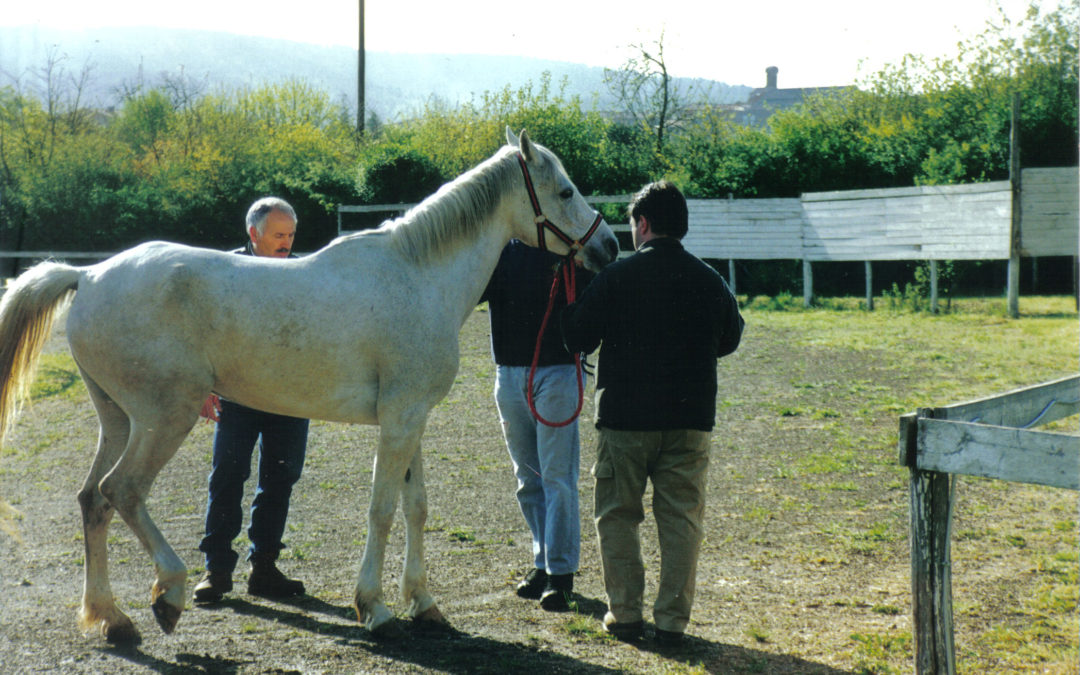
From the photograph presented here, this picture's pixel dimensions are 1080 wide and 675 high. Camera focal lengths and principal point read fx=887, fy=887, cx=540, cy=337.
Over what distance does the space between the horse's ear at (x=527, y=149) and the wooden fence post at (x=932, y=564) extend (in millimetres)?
2205

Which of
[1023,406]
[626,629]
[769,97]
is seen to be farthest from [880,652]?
[769,97]

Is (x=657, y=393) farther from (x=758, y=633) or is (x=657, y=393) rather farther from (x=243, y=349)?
(x=243, y=349)

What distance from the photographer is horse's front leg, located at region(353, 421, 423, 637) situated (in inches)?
159

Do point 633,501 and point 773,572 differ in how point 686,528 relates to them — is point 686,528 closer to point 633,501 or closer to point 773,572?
point 633,501

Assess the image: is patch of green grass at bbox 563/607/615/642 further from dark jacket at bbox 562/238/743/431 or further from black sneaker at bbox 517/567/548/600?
dark jacket at bbox 562/238/743/431

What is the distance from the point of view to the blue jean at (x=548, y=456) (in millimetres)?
4629

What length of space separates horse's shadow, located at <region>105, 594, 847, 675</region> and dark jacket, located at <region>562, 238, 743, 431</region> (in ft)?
3.24

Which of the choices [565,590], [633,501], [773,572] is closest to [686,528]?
[633,501]

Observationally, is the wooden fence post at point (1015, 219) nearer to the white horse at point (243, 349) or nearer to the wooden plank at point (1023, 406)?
the wooden plank at point (1023, 406)

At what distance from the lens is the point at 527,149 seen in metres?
4.36

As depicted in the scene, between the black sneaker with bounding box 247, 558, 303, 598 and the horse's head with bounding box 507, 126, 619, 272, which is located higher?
the horse's head with bounding box 507, 126, 619, 272

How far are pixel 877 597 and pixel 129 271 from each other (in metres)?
3.97

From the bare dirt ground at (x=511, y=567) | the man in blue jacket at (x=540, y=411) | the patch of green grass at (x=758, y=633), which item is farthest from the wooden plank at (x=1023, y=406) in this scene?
the man in blue jacket at (x=540, y=411)

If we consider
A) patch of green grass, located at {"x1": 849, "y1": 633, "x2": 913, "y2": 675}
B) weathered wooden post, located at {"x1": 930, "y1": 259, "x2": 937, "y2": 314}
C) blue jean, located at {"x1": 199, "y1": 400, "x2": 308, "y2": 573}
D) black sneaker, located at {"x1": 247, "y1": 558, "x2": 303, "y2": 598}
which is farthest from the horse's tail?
weathered wooden post, located at {"x1": 930, "y1": 259, "x2": 937, "y2": 314}
